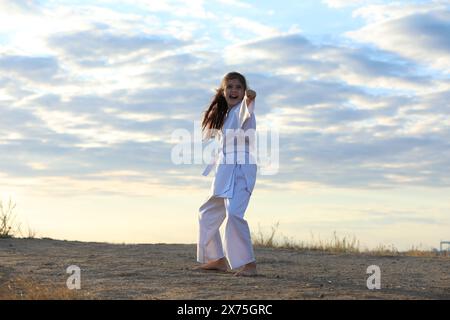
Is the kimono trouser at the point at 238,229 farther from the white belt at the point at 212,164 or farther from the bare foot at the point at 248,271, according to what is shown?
the white belt at the point at 212,164

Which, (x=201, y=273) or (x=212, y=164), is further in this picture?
(x=212, y=164)

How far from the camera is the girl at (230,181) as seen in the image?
8.57 meters

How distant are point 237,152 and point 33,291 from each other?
111 inches

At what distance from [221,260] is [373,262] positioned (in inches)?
139

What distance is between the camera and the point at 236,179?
8.63m

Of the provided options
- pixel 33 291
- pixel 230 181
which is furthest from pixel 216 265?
pixel 33 291

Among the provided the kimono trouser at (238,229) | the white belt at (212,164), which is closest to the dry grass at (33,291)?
the kimono trouser at (238,229)

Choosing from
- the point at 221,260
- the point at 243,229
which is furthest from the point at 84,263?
the point at 243,229

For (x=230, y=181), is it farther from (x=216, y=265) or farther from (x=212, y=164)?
(x=216, y=265)

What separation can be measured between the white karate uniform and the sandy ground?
0.37 m

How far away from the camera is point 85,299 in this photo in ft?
22.1

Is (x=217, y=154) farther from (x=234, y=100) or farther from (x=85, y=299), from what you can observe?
(x=85, y=299)

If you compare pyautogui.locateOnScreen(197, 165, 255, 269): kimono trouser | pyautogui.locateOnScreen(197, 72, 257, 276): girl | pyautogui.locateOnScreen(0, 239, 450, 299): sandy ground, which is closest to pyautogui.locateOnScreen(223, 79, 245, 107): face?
pyautogui.locateOnScreen(197, 72, 257, 276): girl
